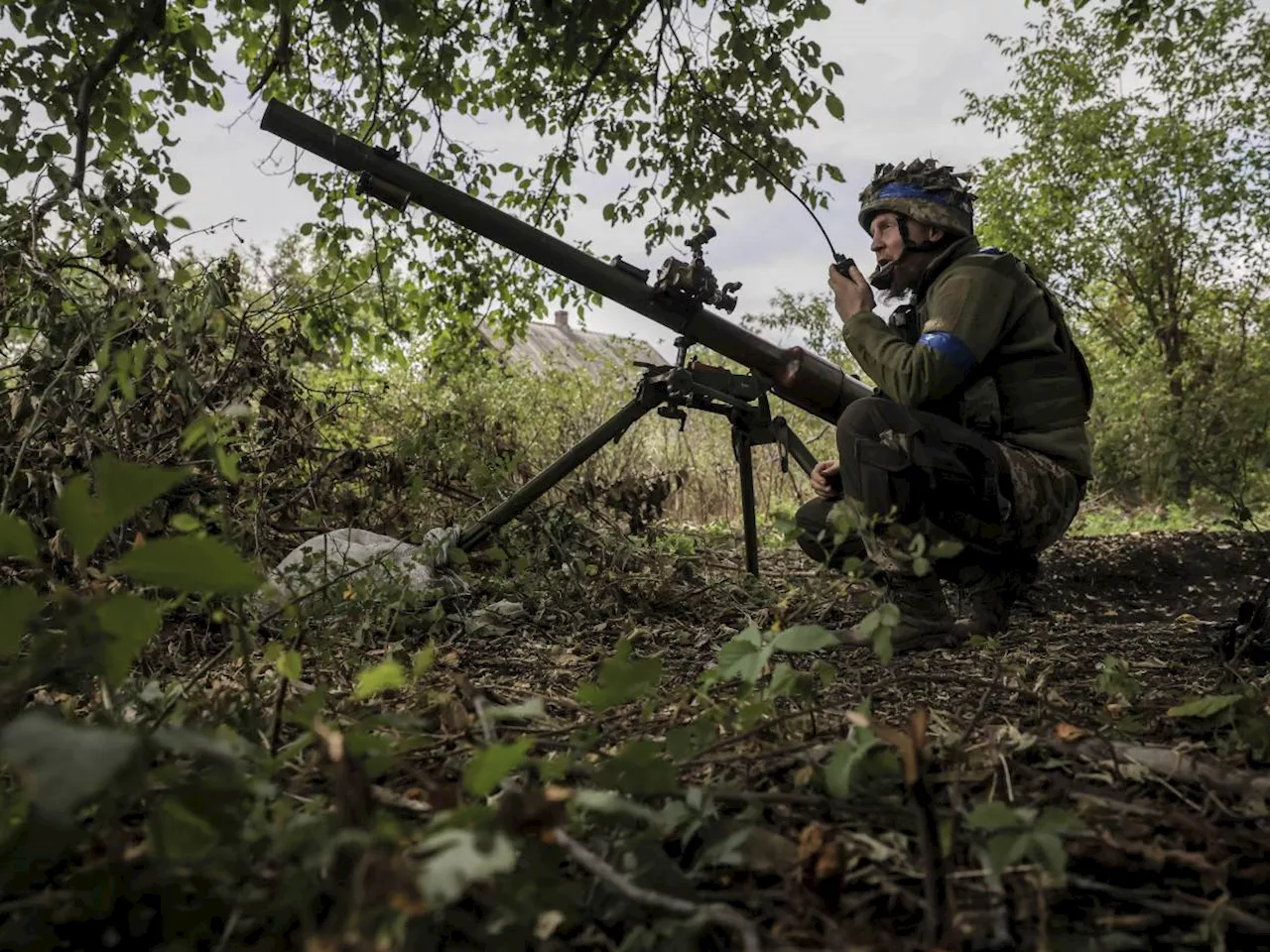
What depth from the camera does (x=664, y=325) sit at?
3.62m

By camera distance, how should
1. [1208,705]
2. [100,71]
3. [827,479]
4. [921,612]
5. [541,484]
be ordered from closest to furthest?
[1208,705] → [100,71] → [921,612] → [827,479] → [541,484]

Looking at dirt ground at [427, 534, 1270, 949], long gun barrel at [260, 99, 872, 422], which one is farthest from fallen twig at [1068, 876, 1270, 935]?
long gun barrel at [260, 99, 872, 422]

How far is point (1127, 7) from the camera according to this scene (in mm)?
3516

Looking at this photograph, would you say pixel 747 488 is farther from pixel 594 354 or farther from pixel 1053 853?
pixel 594 354

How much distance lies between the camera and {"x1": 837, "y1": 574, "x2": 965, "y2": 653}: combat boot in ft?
8.95

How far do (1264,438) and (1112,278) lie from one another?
451cm

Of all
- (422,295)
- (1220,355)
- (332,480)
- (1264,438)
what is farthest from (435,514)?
(1220,355)

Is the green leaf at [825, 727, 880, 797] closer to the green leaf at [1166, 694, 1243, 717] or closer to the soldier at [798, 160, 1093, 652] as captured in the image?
the green leaf at [1166, 694, 1243, 717]

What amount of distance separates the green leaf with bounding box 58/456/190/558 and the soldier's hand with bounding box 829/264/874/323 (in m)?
2.70

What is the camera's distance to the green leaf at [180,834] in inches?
29.4

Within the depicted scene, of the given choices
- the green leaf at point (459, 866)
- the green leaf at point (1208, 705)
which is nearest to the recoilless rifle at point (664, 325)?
the green leaf at point (1208, 705)

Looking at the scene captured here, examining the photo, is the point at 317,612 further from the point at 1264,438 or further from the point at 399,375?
the point at 1264,438

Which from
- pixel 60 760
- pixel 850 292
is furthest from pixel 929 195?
pixel 60 760

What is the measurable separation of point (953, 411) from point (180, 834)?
8.97ft
